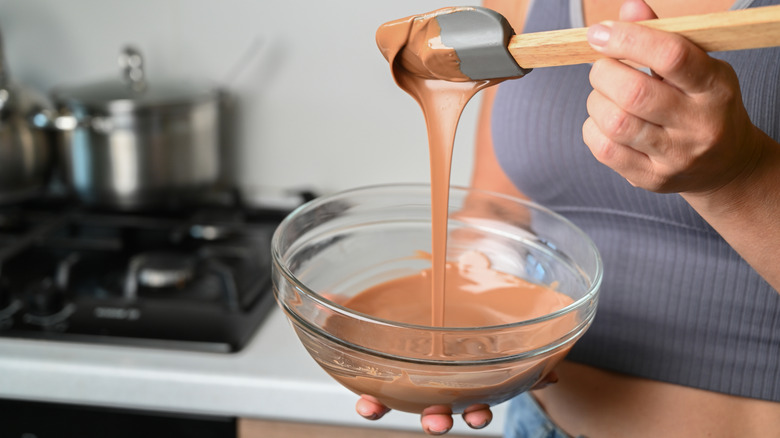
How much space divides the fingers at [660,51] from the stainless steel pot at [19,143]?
4.25 ft

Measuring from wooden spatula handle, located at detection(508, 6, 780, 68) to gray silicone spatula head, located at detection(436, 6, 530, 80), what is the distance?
0.01m

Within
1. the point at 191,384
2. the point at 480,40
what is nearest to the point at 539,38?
the point at 480,40

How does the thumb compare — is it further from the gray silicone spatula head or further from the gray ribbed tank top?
the gray ribbed tank top

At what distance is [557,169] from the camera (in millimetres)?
838

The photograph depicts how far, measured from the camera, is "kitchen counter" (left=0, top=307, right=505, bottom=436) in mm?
1052

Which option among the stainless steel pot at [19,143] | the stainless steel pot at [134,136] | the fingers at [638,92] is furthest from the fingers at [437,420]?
the stainless steel pot at [19,143]

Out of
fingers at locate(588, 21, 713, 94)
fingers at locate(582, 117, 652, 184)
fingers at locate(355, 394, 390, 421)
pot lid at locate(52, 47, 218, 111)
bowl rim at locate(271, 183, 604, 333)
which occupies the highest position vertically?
fingers at locate(588, 21, 713, 94)

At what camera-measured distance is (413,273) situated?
3.02 feet

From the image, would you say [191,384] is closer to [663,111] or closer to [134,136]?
[134,136]

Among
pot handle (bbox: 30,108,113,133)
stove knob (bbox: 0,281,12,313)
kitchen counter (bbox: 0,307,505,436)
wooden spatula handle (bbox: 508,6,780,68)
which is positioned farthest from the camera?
pot handle (bbox: 30,108,113,133)

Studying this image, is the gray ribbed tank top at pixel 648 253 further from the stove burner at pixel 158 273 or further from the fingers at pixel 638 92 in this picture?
the stove burner at pixel 158 273

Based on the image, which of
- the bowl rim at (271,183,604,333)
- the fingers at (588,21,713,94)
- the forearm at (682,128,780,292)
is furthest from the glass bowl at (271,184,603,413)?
the fingers at (588,21,713,94)

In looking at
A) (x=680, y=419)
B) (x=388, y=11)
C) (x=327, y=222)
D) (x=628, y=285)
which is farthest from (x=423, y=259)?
(x=388, y=11)

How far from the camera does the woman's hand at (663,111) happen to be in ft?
1.57
